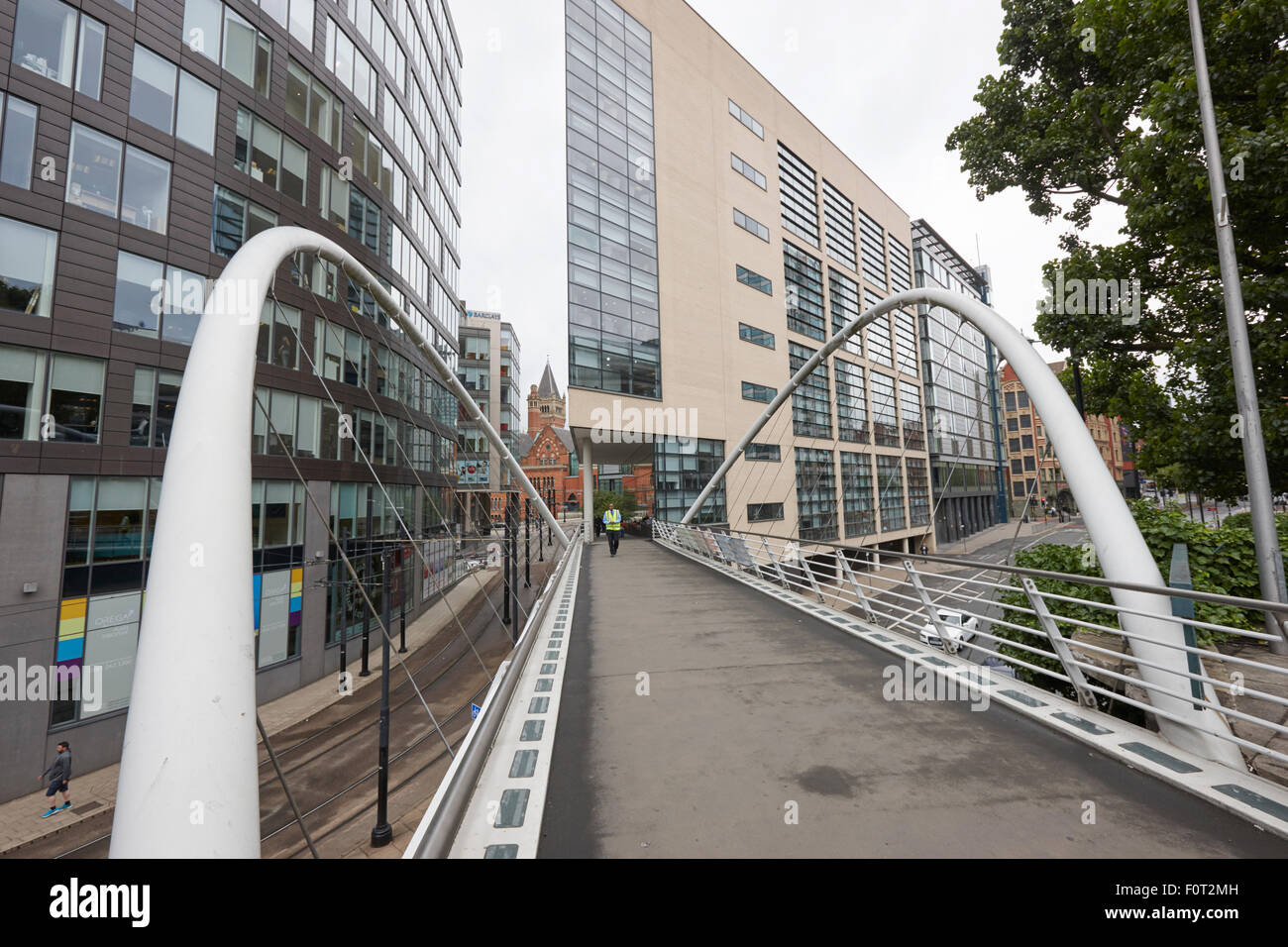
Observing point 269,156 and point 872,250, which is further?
point 872,250

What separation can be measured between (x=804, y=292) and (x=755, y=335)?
883 centimetres

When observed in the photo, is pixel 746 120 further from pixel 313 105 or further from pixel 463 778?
pixel 463 778

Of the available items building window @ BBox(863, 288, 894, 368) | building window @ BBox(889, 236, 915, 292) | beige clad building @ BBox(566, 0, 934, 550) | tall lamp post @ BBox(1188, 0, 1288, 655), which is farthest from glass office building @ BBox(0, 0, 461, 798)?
building window @ BBox(889, 236, 915, 292)

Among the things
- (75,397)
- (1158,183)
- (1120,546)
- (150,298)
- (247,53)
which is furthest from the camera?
(247,53)

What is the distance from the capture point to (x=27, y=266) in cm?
1406

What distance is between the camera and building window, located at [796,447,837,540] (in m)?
→ 36.5

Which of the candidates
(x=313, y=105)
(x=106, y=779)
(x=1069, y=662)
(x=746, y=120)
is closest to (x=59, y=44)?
(x=313, y=105)

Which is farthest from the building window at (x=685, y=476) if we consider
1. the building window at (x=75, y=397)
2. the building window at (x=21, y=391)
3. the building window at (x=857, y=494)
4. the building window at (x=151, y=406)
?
the building window at (x=21, y=391)

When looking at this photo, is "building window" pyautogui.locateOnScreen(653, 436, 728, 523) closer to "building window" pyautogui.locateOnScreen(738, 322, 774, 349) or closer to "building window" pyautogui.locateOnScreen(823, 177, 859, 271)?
"building window" pyautogui.locateOnScreen(738, 322, 774, 349)

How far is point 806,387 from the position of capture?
122 feet

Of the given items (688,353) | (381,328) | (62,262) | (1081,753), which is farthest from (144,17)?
(1081,753)

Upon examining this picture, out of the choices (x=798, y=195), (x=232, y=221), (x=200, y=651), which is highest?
(x=798, y=195)
